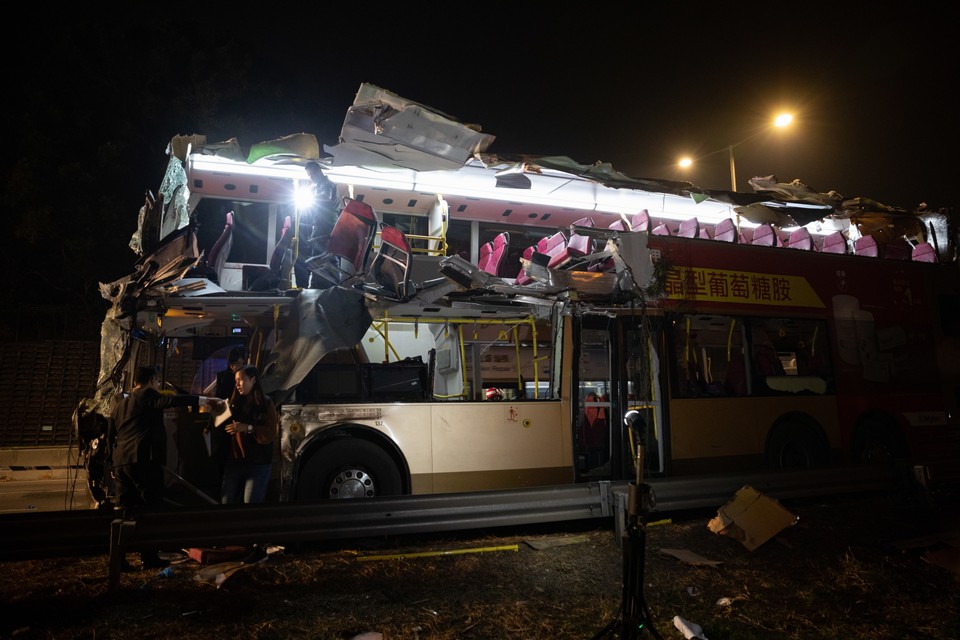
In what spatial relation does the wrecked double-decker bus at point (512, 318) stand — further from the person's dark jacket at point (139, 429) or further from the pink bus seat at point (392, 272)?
the person's dark jacket at point (139, 429)

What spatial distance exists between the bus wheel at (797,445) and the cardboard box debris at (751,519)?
234cm

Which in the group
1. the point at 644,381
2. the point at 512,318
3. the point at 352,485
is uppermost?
the point at 512,318

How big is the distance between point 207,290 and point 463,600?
13.7 feet

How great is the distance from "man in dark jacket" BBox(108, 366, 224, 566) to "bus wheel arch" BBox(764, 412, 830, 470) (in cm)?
756

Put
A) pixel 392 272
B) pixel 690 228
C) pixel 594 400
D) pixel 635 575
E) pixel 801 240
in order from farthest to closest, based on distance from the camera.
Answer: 1. pixel 801 240
2. pixel 690 228
3. pixel 594 400
4. pixel 392 272
5. pixel 635 575

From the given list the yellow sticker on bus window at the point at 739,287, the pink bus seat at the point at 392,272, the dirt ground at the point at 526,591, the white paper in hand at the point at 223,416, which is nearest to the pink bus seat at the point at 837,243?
the yellow sticker on bus window at the point at 739,287

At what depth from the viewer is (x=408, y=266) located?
6.82 meters

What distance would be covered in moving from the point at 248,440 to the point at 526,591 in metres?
3.01

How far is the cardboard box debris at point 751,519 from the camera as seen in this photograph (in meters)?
5.83

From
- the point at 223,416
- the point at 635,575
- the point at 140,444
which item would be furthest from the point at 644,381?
the point at 140,444

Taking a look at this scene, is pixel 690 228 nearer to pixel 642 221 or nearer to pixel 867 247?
pixel 642 221

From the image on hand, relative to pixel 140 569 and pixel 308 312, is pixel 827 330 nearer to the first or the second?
pixel 308 312

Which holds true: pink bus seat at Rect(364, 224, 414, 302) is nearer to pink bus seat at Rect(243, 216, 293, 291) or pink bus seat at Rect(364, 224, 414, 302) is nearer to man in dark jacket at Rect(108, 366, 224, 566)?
pink bus seat at Rect(243, 216, 293, 291)

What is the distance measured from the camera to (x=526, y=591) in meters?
4.63
